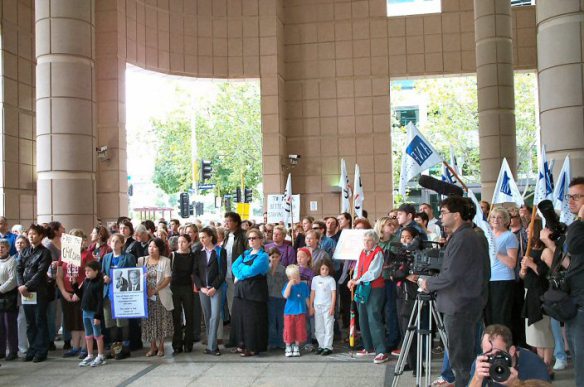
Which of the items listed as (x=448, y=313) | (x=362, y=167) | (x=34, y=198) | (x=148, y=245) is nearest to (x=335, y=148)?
(x=362, y=167)

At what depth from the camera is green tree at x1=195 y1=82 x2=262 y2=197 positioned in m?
46.3

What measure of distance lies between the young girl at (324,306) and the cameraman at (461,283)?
344cm

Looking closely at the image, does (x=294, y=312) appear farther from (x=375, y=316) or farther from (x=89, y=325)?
(x=89, y=325)

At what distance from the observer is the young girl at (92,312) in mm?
8594

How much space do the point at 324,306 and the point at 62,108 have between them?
700 cm

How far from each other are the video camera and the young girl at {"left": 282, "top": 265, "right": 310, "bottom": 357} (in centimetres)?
227

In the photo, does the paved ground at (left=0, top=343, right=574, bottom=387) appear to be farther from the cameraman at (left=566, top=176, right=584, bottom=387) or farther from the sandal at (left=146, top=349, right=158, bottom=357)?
the cameraman at (left=566, top=176, right=584, bottom=387)

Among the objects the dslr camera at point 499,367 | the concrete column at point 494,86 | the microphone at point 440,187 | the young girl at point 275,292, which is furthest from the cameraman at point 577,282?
the concrete column at point 494,86

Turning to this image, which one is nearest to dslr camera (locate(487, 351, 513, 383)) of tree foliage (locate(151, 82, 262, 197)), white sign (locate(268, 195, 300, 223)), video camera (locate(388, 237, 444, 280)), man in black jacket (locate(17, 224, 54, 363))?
video camera (locate(388, 237, 444, 280))

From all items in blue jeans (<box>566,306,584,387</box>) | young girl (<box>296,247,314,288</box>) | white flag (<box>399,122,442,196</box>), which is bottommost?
blue jeans (<box>566,306,584,387</box>)

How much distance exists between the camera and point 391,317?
28.1 feet

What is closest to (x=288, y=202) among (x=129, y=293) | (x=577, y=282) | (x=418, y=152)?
(x=418, y=152)

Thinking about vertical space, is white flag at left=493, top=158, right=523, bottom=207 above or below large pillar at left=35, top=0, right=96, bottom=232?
below

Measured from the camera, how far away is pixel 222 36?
22.3 meters
